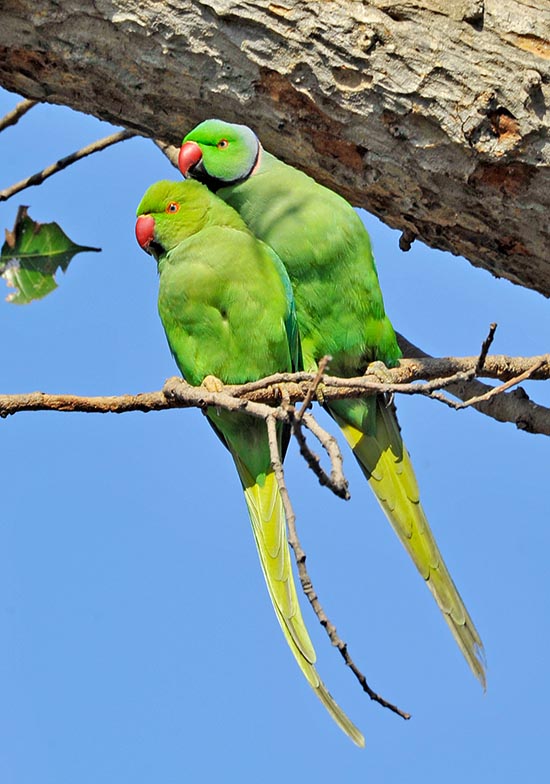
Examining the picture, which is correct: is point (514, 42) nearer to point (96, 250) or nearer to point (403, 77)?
point (403, 77)

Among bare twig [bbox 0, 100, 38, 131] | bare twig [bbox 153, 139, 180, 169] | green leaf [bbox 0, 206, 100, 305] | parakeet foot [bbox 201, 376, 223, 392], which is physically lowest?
parakeet foot [bbox 201, 376, 223, 392]

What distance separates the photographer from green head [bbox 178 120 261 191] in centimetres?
328

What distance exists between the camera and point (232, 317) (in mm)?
3072

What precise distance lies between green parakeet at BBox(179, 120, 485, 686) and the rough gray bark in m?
0.10

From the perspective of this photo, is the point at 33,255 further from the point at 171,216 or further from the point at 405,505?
the point at 405,505

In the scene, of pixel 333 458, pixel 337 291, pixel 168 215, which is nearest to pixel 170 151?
pixel 168 215

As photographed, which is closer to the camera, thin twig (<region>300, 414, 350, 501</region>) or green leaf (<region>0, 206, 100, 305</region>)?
thin twig (<region>300, 414, 350, 501</region>)

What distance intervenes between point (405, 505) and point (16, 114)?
2236mm

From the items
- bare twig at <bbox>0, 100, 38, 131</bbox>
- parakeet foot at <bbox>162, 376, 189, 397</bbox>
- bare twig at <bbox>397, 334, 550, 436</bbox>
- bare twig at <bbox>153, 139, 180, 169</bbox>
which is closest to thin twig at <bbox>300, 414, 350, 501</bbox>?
parakeet foot at <bbox>162, 376, 189, 397</bbox>

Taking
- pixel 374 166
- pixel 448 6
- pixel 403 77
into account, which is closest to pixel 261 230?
pixel 374 166

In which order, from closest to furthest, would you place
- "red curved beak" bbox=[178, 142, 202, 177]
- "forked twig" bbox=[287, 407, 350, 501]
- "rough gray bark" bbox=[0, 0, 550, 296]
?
"forked twig" bbox=[287, 407, 350, 501]
"rough gray bark" bbox=[0, 0, 550, 296]
"red curved beak" bbox=[178, 142, 202, 177]

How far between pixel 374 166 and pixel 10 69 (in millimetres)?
1271

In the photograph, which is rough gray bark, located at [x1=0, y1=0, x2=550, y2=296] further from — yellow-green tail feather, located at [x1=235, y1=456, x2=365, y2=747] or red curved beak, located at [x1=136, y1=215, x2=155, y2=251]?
yellow-green tail feather, located at [x1=235, y1=456, x2=365, y2=747]

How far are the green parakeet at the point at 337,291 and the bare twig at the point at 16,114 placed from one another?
992 millimetres
